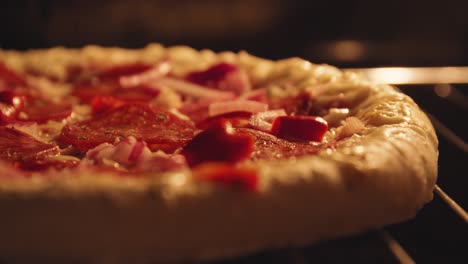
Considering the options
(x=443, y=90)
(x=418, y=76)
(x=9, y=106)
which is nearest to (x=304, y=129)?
(x=9, y=106)

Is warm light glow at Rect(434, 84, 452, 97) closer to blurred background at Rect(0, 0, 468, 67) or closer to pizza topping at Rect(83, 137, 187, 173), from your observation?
blurred background at Rect(0, 0, 468, 67)

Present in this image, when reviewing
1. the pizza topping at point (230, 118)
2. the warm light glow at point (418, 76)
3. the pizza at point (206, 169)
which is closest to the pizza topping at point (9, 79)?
the pizza at point (206, 169)

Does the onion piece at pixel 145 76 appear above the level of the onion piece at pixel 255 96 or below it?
above

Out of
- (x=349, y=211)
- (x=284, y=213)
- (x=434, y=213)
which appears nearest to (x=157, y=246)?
(x=284, y=213)

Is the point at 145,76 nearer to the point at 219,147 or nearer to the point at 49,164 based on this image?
the point at 49,164

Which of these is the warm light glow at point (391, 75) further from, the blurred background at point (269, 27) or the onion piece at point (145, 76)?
the onion piece at point (145, 76)

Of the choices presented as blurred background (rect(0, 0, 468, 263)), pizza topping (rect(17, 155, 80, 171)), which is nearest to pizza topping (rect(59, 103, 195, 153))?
pizza topping (rect(17, 155, 80, 171))

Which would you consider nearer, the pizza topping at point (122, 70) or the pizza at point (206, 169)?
the pizza at point (206, 169)
